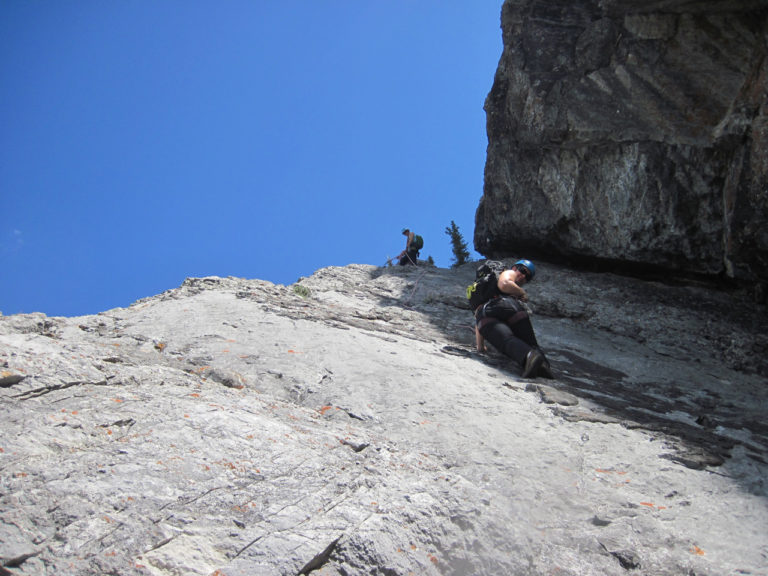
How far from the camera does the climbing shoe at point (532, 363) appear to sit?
7.84 meters

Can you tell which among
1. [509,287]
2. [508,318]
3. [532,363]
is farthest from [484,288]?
[532,363]

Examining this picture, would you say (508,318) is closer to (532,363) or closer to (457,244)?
(532,363)

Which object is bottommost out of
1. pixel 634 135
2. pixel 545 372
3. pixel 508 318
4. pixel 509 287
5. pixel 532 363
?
pixel 545 372

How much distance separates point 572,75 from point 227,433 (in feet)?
48.6

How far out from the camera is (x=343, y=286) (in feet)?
45.0

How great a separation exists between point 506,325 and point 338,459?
4778 mm

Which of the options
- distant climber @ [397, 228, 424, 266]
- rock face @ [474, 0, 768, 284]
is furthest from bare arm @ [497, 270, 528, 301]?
distant climber @ [397, 228, 424, 266]

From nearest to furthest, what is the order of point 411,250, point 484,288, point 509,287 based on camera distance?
1. point 509,287
2. point 484,288
3. point 411,250

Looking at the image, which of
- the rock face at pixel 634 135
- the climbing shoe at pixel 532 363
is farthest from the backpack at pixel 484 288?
the rock face at pixel 634 135

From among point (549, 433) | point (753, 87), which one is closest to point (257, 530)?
point (549, 433)

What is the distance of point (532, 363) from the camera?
7.85 meters

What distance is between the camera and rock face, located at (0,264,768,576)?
11.3 feet

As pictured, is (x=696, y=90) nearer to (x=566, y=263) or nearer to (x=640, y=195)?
(x=640, y=195)

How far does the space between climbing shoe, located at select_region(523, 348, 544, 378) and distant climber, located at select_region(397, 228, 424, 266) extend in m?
Answer: 11.6
